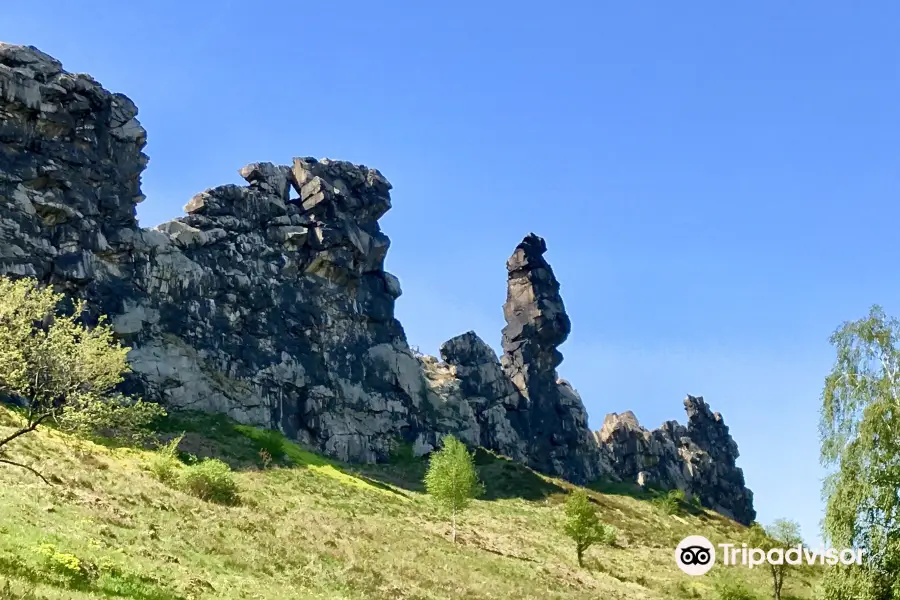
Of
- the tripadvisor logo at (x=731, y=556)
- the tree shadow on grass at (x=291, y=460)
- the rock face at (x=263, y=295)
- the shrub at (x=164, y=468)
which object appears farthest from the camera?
the rock face at (x=263, y=295)

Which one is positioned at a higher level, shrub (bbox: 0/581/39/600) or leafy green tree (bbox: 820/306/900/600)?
leafy green tree (bbox: 820/306/900/600)

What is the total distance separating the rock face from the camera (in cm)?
9344

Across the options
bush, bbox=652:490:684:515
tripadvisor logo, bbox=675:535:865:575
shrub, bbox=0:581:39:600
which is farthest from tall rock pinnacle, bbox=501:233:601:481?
shrub, bbox=0:581:39:600

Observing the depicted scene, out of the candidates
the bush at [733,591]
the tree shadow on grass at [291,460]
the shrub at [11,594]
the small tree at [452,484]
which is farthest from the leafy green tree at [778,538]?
the shrub at [11,594]

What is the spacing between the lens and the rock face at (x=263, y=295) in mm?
93438

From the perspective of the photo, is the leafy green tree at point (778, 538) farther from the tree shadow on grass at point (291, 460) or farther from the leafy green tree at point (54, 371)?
the leafy green tree at point (54, 371)

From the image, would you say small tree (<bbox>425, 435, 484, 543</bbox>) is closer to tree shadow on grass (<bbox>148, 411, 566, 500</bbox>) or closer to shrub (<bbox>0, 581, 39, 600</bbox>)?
Result: tree shadow on grass (<bbox>148, 411, 566, 500</bbox>)

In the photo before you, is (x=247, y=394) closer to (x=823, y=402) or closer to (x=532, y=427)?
(x=532, y=427)

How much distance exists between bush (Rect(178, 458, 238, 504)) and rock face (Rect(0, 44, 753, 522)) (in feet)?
155

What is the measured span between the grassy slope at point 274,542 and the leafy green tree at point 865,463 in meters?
19.1

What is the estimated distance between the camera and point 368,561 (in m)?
40.1

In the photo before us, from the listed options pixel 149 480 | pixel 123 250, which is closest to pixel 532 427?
pixel 123 250

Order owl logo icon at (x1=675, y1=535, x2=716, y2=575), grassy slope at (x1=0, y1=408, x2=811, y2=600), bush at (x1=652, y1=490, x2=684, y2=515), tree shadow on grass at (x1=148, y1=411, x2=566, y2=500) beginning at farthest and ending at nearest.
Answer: bush at (x1=652, y1=490, x2=684, y2=515) < tree shadow on grass at (x1=148, y1=411, x2=566, y2=500) < owl logo icon at (x1=675, y1=535, x2=716, y2=575) < grassy slope at (x1=0, y1=408, x2=811, y2=600)

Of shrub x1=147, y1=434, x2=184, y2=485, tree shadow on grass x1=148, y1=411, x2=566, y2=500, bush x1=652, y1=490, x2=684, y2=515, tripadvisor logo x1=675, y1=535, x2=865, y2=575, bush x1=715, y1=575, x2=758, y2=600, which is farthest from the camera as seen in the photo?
bush x1=652, y1=490, x2=684, y2=515
